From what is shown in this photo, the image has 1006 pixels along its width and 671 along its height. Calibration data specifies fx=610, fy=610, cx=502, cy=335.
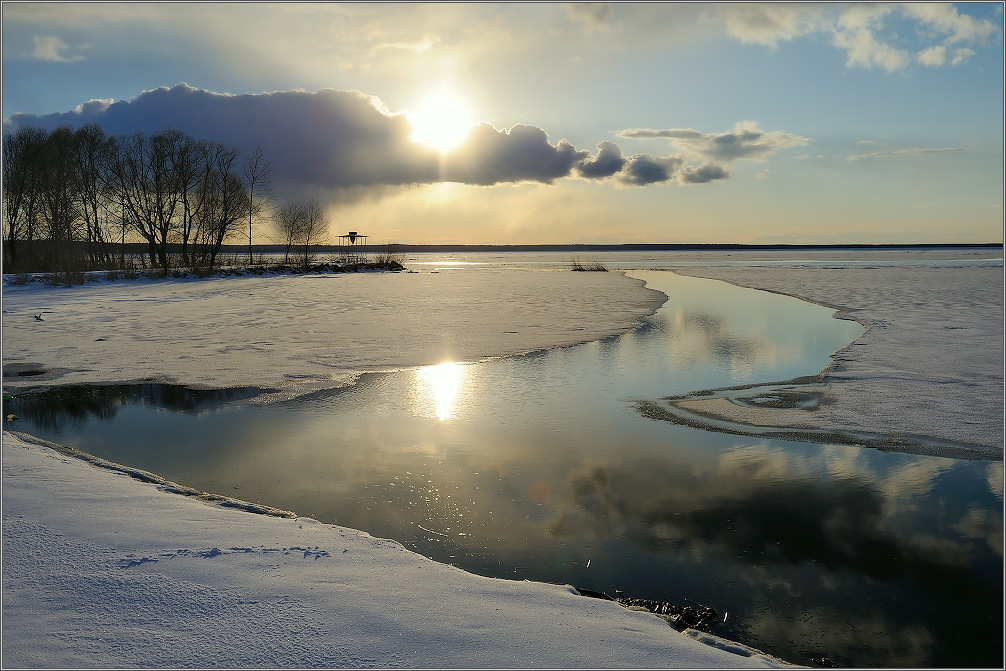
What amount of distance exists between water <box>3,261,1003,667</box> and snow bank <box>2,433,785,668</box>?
544 mm

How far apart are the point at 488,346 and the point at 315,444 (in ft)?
24.6

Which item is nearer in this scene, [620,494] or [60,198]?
[620,494]

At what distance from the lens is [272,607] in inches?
139

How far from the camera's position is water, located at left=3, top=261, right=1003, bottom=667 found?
4152 mm

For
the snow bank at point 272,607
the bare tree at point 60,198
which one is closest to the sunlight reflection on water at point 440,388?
the snow bank at point 272,607

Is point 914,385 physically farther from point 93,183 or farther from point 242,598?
point 93,183

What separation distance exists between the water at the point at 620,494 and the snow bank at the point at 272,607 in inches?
21.4

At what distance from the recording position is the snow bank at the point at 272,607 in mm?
3129

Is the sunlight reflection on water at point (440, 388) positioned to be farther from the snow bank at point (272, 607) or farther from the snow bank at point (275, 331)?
the snow bank at point (272, 607)

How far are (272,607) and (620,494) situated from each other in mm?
3357

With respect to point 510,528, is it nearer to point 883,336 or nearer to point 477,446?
point 477,446

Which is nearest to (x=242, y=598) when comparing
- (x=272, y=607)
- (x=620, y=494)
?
(x=272, y=607)

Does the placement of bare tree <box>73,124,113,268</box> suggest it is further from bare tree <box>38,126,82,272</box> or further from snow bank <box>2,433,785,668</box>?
snow bank <box>2,433,785,668</box>

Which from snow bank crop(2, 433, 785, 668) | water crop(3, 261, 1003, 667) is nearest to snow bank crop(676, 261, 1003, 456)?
water crop(3, 261, 1003, 667)
